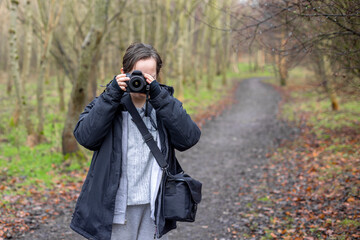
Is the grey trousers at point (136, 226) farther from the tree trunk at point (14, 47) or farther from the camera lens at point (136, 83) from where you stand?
the tree trunk at point (14, 47)

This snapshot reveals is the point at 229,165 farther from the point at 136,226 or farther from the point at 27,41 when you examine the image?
the point at 27,41

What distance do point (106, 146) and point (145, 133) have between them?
0.92ft

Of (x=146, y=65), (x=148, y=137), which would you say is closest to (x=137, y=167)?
(x=148, y=137)

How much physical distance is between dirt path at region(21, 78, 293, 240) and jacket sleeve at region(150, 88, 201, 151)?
3053 mm

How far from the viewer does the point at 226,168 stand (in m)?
8.95

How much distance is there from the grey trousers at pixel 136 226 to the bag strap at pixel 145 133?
0.35 m

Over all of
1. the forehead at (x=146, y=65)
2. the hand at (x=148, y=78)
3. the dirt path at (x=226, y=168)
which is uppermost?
the forehead at (x=146, y=65)

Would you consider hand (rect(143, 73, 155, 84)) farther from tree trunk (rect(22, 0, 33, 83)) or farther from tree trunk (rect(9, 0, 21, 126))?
tree trunk (rect(22, 0, 33, 83))

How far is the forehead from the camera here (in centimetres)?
242

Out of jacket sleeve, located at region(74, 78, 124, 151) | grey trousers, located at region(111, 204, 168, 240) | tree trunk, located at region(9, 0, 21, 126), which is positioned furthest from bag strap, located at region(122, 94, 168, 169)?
tree trunk, located at region(9, 0, 21, 126)

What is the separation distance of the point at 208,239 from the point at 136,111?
325 cm

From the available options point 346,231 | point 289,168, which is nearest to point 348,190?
point 346,231

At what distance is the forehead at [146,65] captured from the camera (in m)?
2.42

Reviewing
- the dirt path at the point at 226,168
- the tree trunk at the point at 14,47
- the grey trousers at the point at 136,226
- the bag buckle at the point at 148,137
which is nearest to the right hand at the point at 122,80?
the bag buckle at the point at 148,137
